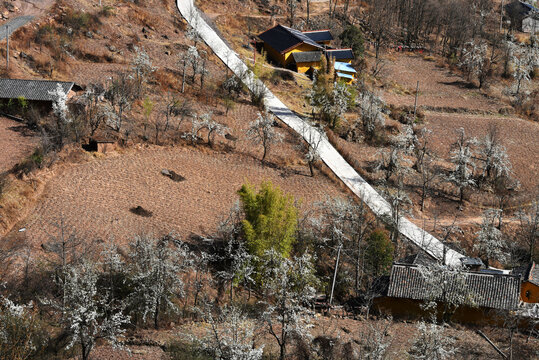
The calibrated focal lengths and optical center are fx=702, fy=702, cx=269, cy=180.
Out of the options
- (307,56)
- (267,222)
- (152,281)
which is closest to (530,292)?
(267,222)

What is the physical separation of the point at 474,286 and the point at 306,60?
3558 cm

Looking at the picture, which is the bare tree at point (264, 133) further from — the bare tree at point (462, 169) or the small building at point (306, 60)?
the small building at point (306, 60)

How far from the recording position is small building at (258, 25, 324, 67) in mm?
65062

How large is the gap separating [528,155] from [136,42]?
1288 inches

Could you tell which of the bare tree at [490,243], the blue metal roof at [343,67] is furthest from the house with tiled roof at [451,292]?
the blue metal roof at [343,67]

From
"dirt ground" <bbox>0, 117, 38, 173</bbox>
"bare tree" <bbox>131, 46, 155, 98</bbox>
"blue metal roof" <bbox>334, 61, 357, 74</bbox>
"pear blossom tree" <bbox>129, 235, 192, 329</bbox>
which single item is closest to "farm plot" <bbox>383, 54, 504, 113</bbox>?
"blue metal roof" <bbox>334, 61, 357, 74</bbox>

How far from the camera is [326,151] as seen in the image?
4994 centimetres

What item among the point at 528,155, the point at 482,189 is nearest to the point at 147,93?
the point at 482,189

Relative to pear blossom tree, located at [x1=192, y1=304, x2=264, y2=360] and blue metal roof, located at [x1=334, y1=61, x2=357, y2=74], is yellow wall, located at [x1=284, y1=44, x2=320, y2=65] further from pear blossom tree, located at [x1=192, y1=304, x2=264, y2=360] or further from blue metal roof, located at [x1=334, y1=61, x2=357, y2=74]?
pear blossom tree, located at [x1=192, y1=304, x2=264, y2=360]

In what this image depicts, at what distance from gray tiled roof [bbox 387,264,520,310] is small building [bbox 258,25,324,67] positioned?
113ft

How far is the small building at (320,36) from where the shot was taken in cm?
7081

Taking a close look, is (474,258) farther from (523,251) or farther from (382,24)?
(382,24)

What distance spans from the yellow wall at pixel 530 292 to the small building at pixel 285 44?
1391 inches

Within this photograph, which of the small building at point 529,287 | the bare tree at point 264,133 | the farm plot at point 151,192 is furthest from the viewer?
the bare tree at point 264,133
